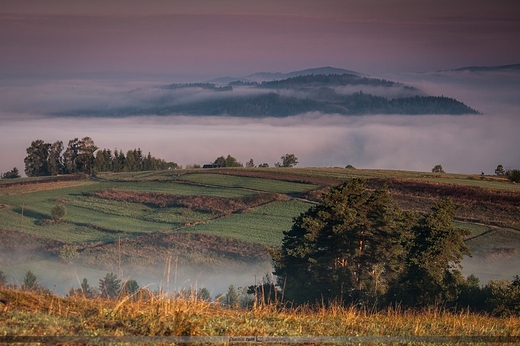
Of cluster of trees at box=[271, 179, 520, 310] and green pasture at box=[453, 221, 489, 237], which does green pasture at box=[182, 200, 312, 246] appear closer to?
green pasture at box=[453, 221, 489, 237]

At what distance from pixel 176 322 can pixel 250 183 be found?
67.7m

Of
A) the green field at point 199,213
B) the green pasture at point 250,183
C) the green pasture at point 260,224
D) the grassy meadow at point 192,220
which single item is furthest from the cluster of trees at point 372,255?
the green pasture at point 250,183

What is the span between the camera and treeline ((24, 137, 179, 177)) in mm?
99812

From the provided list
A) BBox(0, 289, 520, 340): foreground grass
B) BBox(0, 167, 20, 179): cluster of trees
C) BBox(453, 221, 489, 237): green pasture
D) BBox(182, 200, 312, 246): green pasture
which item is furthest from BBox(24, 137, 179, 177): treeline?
BBox(0, 289, 520, 340): foreground grass

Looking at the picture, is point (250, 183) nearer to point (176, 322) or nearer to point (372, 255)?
point (372, 255)

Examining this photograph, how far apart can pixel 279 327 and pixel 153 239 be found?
1938 inches

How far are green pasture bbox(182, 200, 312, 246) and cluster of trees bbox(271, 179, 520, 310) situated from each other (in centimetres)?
1751

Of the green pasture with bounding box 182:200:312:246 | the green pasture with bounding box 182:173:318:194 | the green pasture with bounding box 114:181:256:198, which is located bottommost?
the green pasture with bounding box 182:200:312:246

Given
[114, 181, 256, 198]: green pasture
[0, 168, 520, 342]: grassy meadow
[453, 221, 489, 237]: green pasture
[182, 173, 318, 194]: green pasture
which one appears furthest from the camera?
[114, 181, 256, 198]: green pasture

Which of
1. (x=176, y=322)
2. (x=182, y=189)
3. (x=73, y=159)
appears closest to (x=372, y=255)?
(x=176, y=322)

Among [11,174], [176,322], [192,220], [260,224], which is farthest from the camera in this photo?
[11,174]

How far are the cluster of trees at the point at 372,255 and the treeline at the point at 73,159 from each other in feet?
220

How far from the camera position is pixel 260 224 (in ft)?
194

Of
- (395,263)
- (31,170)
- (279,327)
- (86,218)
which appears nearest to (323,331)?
(279,327)
